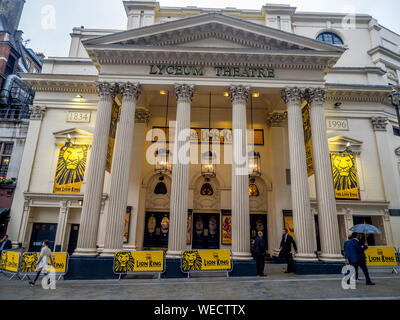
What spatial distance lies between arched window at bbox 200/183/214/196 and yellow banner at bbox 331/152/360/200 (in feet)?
27.1

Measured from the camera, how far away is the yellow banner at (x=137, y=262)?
9.92 metres

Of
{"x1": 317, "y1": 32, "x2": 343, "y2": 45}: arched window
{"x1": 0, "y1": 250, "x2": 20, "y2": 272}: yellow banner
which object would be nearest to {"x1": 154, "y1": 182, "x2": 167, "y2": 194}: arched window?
{"x1": 0, "y1": 250, "x2": 20, "y2": 272}: yellow banner

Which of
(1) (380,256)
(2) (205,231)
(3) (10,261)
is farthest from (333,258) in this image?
(3) (10,261)

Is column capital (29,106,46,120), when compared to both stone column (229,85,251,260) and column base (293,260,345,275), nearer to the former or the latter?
stone column (229,85,251,260)

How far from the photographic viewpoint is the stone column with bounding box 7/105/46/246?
49.7ft

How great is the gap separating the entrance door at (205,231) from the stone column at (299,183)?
6.38 meters

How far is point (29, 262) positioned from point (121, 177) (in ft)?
16.5

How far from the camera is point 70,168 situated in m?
16.2

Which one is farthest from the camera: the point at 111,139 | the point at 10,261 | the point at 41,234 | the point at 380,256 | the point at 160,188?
the point at 160,188

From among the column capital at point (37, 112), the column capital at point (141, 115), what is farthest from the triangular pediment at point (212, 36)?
the column capital at point (37, 112)

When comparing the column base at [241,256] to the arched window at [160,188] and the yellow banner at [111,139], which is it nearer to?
the yellow banner at [111,139]

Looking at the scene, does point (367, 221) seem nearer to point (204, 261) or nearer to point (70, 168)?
point (204, 261)
